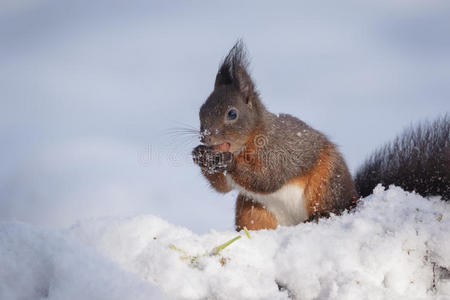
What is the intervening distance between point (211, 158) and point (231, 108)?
29 centimetres

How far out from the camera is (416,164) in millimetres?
2656

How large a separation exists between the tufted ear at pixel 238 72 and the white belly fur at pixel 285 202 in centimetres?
51

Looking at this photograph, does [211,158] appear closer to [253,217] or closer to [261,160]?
[261,160]

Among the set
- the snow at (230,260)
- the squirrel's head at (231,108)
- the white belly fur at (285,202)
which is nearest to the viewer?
the snow at (230,260)

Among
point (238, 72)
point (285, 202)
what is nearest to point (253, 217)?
point (285, 202)

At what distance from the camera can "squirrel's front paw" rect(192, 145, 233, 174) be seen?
7.79 ft

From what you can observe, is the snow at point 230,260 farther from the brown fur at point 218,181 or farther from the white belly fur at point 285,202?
the brown fur at point 218,181

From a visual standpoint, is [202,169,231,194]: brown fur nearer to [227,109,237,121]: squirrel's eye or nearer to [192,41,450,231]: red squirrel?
[192,41,450,231]: red squirrel

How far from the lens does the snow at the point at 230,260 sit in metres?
1.23

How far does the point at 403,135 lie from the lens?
2.93 meters

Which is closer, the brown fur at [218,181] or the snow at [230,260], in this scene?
the snow at [230,260]

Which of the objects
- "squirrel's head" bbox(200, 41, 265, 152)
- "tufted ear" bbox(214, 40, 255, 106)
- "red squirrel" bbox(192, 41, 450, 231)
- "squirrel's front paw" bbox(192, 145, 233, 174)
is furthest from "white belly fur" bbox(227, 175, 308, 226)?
"tufted ear" bbox(214, 40, 255, 106)

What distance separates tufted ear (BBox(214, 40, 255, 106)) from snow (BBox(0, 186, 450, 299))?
36.7 inches

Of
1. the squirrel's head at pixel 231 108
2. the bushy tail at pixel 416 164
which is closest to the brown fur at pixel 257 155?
the squirrel's head at pixel 231 108
